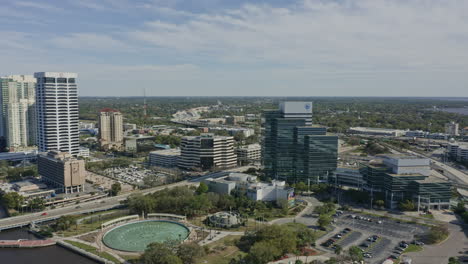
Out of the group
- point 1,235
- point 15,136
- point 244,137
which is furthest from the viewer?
point 244,137

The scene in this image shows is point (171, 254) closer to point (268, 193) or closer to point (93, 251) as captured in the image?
point (93, 251)

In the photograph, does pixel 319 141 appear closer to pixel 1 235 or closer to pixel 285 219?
pixel 285 219

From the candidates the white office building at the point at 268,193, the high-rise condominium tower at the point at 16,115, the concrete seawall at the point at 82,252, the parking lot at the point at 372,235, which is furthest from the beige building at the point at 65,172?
the parking lot at the point at 372,235

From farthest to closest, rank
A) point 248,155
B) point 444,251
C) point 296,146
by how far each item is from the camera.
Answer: point 248,155 < point 296,146 < point 444,251

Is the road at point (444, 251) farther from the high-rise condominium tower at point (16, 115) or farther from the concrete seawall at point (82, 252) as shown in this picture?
the high-rise condominium tower at point (16, 115)

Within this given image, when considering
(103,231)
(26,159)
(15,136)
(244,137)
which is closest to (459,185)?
(103,231)

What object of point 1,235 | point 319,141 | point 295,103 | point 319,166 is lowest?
point 1,235

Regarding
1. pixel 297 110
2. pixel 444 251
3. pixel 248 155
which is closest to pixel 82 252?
pixel 444 251
